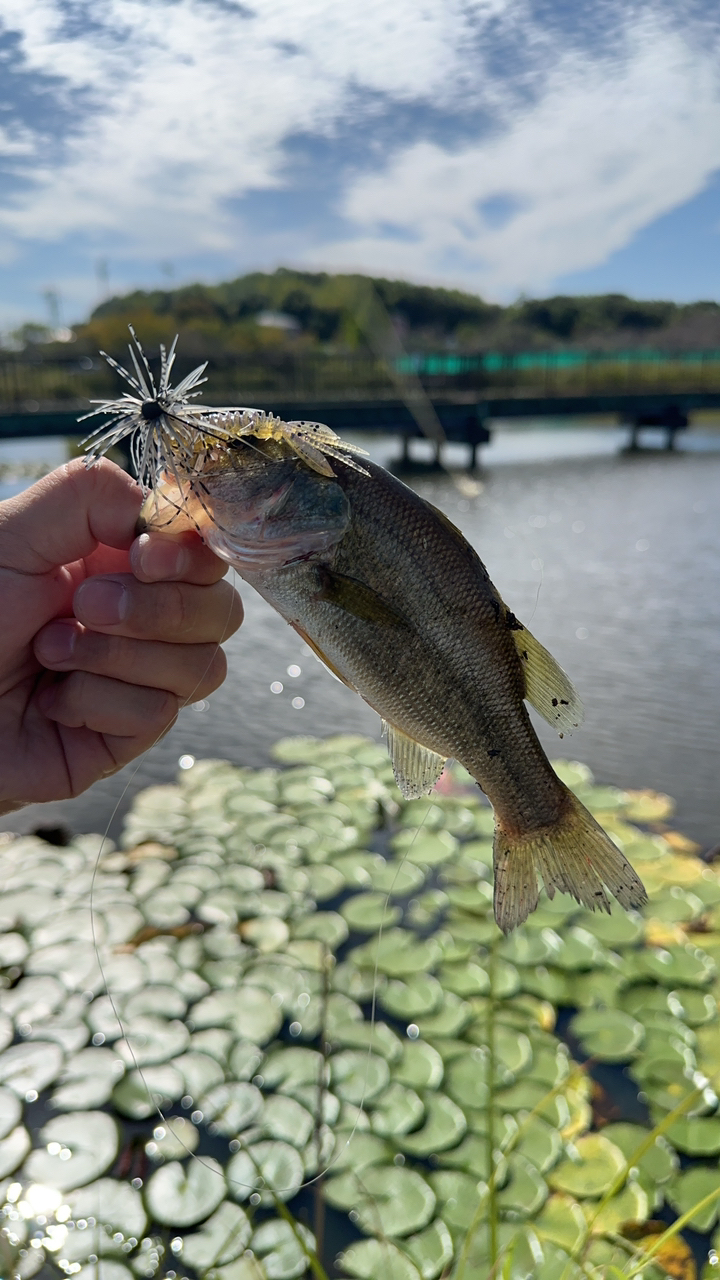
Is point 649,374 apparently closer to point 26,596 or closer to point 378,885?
point 378,885

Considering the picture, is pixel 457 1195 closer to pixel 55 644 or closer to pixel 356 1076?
pixel 356 1076

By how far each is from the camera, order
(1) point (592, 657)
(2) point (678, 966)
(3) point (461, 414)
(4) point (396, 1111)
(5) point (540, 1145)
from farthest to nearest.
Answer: (3) point (461, 414), (1) point (592, 657), (2) point (678, 966), (4) point (396, 1111), (5) point (540, 1145)

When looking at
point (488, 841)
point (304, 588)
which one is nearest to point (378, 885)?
point (488, 841)

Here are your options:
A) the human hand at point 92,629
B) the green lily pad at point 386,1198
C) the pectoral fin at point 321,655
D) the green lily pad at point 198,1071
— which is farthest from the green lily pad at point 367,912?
the pectoral fin at point 321,655

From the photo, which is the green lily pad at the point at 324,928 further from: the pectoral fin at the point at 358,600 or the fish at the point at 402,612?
the pectoral fin at the point at 358,600

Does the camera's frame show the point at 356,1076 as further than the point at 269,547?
Yes

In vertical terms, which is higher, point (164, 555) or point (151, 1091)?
point (164, 555)

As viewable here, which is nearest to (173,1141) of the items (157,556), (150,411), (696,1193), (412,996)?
(412,996)
